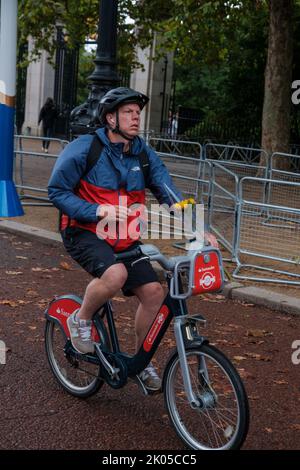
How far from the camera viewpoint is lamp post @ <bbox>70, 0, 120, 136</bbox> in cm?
938

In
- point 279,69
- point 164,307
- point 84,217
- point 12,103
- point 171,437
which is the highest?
point 279,69

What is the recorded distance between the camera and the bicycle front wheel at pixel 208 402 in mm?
3717

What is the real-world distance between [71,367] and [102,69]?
542cm

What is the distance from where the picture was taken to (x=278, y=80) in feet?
56.0

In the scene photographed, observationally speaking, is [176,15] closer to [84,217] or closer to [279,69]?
[279,69]

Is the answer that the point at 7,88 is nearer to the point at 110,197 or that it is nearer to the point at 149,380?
the point at 110,197

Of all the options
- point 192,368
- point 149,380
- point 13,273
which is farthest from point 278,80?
point 192,368

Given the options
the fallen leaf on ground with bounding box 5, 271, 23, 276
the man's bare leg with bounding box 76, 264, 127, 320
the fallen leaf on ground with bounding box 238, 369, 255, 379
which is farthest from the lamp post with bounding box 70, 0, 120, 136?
the man's bare leg with bounding box 76, 264, 127, 320

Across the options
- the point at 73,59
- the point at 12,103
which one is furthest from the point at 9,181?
the point at 73,59

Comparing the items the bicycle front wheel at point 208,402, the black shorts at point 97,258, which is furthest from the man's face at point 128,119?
the bicycle front wheel at point 208,402

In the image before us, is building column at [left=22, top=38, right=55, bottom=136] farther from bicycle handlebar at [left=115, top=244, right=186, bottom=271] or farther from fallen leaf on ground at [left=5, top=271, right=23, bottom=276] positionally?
bicycle handlebar at [left=115, top=244, right=186, bottom=271]

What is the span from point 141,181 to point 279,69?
13.3 metres
